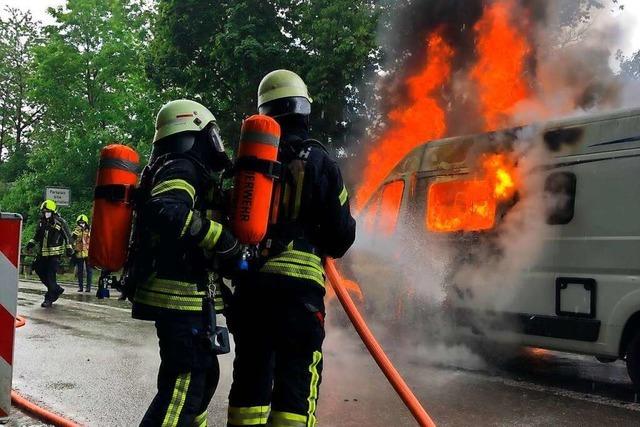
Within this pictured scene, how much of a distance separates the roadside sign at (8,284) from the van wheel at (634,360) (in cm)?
451

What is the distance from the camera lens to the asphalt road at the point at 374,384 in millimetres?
4816

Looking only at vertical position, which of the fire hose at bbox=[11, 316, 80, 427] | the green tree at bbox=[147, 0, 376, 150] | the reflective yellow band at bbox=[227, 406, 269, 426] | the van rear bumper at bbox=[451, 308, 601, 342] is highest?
the green tree at bbox=[147, 0, 376, 150]

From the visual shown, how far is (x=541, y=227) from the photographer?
6.05 meters

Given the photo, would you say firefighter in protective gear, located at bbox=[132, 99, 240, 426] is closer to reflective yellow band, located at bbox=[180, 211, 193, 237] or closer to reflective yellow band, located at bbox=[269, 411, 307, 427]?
reflective yellow band, located at bbox=[180, 211, 193, 237]

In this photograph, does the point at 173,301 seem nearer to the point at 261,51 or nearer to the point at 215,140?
the point at 215,140

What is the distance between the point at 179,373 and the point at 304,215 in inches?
35.8

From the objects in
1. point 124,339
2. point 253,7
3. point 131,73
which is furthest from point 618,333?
point 131,73

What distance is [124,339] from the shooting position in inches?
320

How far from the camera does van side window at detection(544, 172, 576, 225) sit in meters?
5.82

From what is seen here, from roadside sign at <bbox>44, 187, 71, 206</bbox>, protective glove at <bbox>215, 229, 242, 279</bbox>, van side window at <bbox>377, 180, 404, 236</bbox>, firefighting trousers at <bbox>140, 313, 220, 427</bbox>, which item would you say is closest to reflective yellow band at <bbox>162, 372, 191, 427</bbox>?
firefighting trousers at <bbox>140, 313, 220, 427</bbox>

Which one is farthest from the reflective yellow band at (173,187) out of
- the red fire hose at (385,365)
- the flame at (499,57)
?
the flame at (499,57)

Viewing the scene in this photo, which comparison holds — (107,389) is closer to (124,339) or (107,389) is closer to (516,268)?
(124,339)

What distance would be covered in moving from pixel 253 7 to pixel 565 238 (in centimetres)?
1240

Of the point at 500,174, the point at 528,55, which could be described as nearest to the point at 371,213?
the point at 500,174
